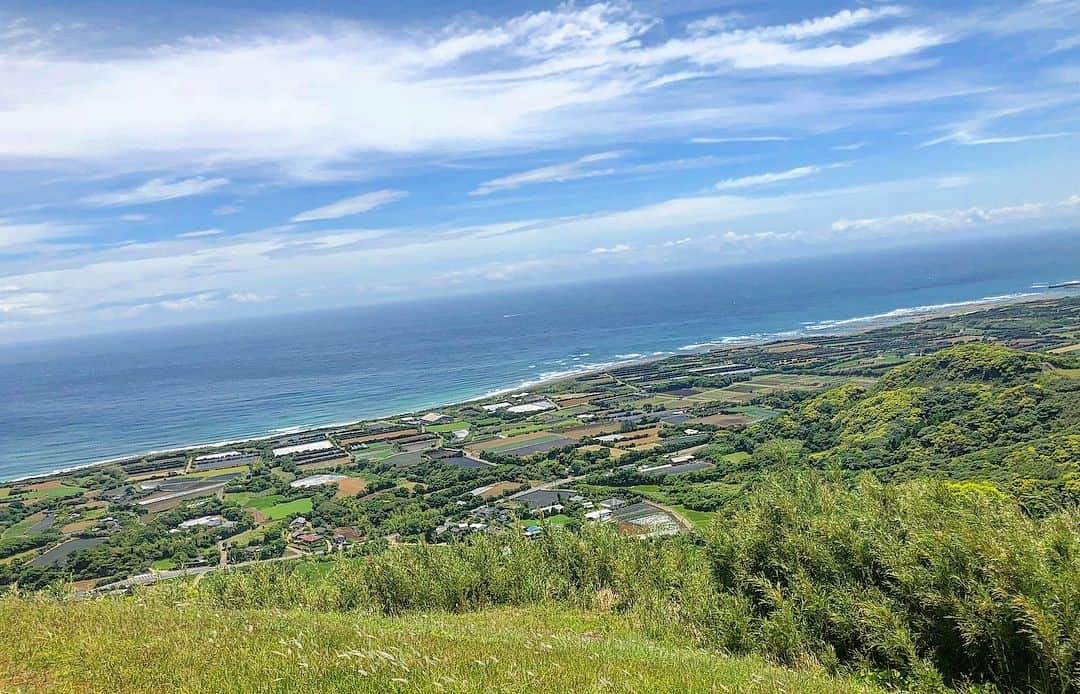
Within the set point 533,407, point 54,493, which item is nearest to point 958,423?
point 533,407

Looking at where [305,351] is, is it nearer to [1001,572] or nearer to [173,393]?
[173,393]

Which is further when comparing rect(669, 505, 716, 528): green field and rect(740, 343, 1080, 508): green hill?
rect(669, 505, 716, 528): green field

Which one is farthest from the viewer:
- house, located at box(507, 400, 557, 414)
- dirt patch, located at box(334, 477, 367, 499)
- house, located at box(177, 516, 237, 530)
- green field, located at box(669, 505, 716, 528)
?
house, located at box(507, 400, 557, 414)

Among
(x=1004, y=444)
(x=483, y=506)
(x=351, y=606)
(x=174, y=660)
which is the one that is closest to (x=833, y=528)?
(x=174, y=660)

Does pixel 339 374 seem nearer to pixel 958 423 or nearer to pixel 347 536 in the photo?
pixel 347 536

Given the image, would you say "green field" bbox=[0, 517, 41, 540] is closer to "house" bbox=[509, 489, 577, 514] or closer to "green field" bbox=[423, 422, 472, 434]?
"green field" bbox=[423, 422, 472, 434]

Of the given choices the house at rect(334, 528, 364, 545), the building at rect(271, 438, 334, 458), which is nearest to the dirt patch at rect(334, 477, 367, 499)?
the house at rect(334, 528, 364, 545)
